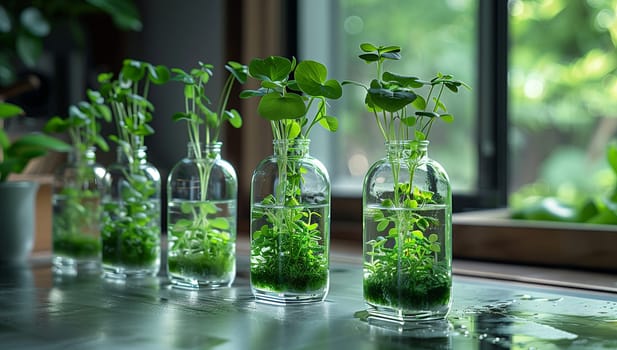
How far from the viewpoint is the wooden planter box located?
4.09 ft

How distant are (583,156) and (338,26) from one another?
50.2 inches

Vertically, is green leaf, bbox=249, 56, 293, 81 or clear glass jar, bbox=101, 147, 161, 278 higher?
green leaf, bbox=249, 56, 293, 81

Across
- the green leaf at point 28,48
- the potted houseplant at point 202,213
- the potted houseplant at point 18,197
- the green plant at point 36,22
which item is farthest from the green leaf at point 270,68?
the green leaf at point 28,48

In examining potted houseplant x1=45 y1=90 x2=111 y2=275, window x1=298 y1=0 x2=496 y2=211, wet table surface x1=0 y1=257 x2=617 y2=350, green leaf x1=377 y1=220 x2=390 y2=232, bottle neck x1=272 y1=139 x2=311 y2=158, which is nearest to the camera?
wet table surface x1=0 y1=257 x2=617 y2=350

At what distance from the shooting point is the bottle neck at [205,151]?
42.0 inches

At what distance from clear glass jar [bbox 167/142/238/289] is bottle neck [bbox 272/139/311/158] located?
0.16m

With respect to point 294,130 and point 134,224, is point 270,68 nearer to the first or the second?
point 294,130

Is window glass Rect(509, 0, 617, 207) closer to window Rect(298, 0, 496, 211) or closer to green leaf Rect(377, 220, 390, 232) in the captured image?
window Rect(298, 0, 496, 211)

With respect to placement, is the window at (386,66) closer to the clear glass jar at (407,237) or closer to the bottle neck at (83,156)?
the bottle neck at (83,156)

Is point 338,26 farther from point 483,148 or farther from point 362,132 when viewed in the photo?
point 483,148

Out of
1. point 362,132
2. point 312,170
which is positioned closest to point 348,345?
point 312,170

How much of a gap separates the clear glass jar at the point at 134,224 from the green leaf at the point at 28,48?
1182 mm

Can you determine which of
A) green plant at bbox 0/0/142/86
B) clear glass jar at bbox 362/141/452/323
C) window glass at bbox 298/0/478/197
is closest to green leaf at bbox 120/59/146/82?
clear glass jar at bbox 362/141/452/323

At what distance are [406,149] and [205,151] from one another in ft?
1.16
